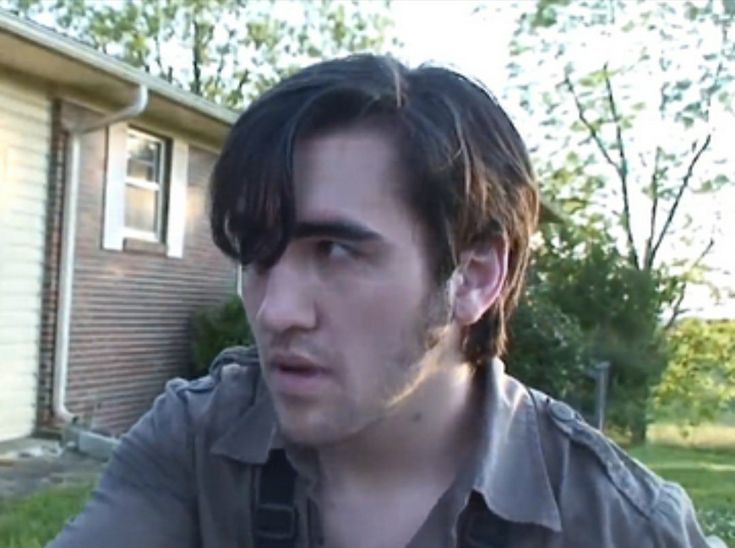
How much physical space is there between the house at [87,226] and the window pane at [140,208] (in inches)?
0.6

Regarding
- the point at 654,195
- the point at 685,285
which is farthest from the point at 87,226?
the point at 685,285

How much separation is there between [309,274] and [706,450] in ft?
65.1

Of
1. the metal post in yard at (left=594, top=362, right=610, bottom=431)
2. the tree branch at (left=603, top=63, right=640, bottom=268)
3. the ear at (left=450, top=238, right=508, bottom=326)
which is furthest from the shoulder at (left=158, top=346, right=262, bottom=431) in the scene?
the tree branch at (left=603, top=63, right=640, bottom=268)

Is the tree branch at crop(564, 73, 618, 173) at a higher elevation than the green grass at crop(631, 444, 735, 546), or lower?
higher

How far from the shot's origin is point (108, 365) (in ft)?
36.0

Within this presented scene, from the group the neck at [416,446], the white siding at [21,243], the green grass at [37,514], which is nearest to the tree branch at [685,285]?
the white siding at [21,243]

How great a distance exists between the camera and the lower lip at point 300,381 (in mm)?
1472

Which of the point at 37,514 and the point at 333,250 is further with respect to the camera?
the point at 37,514

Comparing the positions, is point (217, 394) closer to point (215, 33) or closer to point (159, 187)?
point (159, 187)

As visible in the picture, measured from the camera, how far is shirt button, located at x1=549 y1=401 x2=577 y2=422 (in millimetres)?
1744

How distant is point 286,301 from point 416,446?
0.35 meters

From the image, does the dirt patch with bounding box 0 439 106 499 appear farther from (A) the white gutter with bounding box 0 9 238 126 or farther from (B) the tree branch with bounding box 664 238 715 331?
(B) the tree branch with bounding box 664 238 715 331

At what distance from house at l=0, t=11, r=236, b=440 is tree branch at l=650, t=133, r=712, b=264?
607 inches

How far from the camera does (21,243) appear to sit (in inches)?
381
